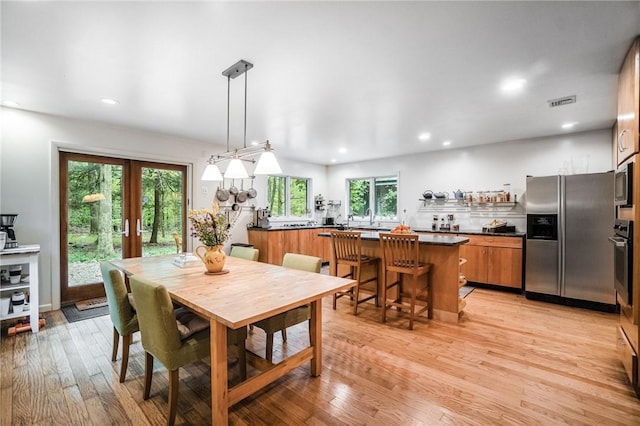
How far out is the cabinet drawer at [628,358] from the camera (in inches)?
79.6

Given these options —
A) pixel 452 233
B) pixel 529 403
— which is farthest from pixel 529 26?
pixel 452 233

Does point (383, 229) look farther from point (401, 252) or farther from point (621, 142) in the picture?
point (621, 142)

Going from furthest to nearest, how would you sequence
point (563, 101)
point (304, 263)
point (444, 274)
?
point (444, 274), point (563, 101), point (304, 263)

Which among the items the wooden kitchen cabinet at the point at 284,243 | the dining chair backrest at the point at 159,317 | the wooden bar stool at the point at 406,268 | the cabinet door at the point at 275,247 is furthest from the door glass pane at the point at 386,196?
the dining chair backrest at the point at 159,317

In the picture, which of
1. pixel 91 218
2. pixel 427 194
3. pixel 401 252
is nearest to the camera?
pixel 401 252

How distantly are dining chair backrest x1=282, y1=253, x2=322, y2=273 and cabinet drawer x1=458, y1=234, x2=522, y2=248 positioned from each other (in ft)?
10.9

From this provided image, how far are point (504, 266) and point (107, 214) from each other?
5954 mm

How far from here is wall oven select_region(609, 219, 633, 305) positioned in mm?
2084

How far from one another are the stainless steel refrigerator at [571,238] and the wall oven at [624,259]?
1743 millimetres

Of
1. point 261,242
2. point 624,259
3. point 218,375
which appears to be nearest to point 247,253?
point 218,375

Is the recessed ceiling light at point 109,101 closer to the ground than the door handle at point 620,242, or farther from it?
farther from it

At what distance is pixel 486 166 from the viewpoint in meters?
5.29

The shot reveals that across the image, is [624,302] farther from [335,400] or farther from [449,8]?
[449,8]

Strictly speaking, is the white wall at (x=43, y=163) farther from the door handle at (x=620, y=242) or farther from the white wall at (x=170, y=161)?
the door handle at (x=620, y=242)
